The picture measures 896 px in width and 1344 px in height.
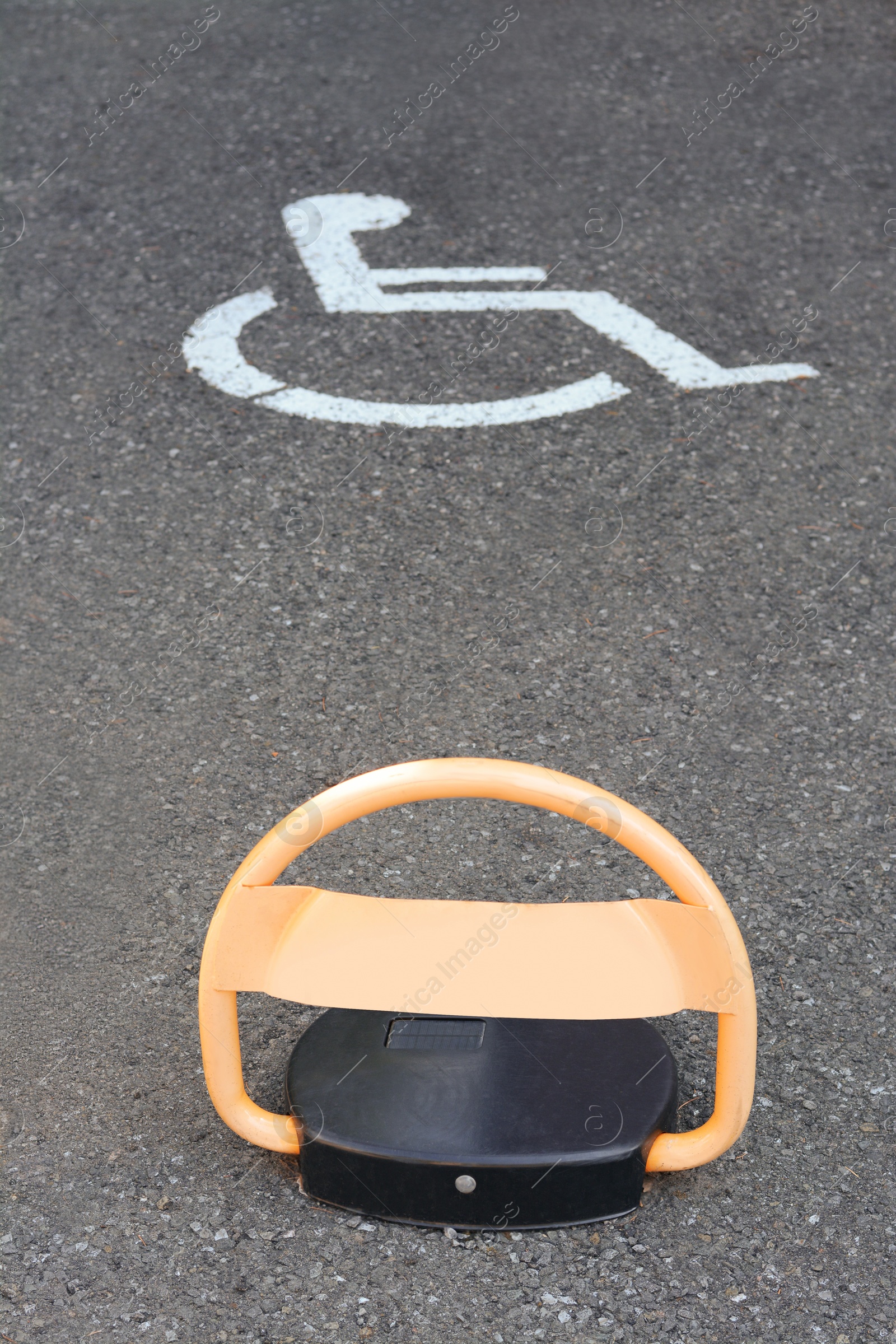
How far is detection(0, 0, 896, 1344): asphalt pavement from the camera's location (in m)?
2.06

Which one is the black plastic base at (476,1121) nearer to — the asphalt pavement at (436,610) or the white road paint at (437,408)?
the asphalt pavement at (436,610)

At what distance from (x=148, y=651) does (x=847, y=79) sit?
600 centimetres

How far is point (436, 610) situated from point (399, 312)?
6.15 feet

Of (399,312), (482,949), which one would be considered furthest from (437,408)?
(482,949)

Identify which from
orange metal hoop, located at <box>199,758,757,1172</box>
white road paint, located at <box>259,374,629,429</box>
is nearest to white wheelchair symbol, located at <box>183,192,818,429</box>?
white road paint, located at <box>259,374,629,429</box>

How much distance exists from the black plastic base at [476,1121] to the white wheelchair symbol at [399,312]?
8.81 ft

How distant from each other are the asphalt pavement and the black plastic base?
0.07m

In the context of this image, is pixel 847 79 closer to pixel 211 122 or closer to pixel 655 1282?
pixel 211 122

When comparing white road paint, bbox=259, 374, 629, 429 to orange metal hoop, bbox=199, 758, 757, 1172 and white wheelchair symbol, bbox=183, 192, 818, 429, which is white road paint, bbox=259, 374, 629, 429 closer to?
white wheelchair symbol, bbox=183, 192, 818, 429

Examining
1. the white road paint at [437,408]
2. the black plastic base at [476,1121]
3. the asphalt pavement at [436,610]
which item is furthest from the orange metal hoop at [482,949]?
A: the white road paint at [437,408]

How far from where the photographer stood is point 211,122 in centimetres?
641

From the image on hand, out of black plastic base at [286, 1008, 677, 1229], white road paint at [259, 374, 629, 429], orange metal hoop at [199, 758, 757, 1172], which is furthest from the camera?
white road paint at [259, 374, 629, 429]

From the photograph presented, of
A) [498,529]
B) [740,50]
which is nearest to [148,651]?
[498,529]

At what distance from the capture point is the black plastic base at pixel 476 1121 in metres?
2.00
